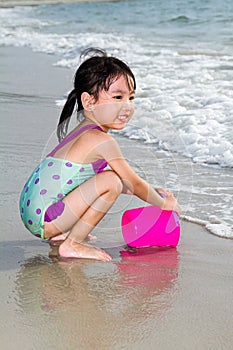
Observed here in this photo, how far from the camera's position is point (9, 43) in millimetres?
11695

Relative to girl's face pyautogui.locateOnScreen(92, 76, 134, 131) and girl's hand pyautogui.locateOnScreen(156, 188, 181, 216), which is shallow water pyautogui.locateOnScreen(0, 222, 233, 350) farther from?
girl's face pyautogui.locateOnScreen(92, 76, 134, 131)

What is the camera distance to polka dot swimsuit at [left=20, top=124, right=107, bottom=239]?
10.2ft

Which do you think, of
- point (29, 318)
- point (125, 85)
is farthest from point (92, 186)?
point (29, 318)

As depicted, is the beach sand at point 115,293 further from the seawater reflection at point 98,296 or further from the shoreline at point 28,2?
the shoreline at point 28,2

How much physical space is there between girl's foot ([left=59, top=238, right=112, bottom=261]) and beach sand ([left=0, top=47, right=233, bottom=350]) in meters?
0.03

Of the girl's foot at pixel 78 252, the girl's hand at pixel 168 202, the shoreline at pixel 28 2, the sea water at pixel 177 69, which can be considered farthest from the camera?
the shoreline at pixel 28 2

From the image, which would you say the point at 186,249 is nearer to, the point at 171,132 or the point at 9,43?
the point at 171,132

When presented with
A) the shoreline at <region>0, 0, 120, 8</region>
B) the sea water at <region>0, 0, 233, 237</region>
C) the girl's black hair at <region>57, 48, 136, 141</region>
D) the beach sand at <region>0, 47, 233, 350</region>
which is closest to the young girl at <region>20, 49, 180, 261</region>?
the girl's black hair at <region>57, 48, 136, 141</region>

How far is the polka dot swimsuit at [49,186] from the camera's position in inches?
122

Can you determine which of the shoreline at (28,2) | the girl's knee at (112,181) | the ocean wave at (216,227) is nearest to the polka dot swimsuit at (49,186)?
the girl's knee at (112,181)

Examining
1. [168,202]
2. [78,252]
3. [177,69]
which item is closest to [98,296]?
[78,252]

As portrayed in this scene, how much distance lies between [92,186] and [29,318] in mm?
826

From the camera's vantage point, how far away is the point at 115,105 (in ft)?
10.5

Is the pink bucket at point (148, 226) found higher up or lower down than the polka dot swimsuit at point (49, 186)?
lower down
